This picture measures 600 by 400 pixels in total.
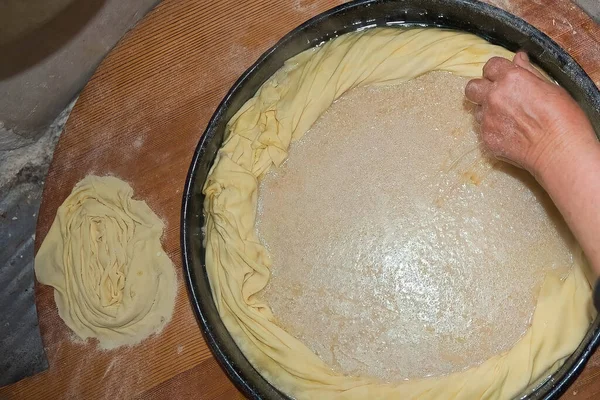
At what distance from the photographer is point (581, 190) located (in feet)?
2.92

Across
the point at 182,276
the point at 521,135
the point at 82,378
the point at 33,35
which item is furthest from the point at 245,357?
the point at 33,35

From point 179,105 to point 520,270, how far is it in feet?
2.58

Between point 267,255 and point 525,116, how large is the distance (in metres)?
0.56

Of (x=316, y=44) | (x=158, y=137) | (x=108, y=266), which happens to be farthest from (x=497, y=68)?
(x=108, y=266)

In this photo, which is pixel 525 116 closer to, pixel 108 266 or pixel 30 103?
pixel 108 266

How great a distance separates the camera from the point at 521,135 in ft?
3.27

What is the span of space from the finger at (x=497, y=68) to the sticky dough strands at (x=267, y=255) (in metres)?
0.17

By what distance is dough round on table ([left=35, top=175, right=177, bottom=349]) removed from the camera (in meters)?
1.26

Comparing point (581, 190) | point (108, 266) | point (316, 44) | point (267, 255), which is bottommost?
point (108, 266)

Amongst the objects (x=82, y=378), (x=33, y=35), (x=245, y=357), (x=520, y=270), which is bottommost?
(x=82, y=378)

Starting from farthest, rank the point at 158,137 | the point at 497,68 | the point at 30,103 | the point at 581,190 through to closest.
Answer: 1. the point at 30,103
2. the point at 158,137
3. the point at 497,68
4. the point at 581,190

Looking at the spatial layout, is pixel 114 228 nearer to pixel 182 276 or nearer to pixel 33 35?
pixel 182 276

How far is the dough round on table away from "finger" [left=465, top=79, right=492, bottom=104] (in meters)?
0.68

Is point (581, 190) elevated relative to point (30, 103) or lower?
elevated
